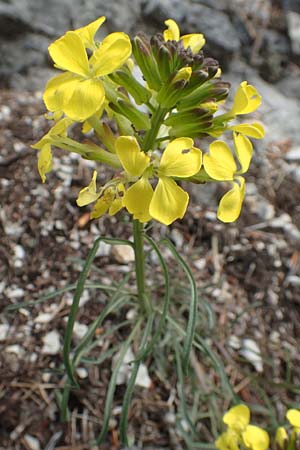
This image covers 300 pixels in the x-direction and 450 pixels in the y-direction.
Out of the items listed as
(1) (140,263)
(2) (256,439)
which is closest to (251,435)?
(2) (256,439)

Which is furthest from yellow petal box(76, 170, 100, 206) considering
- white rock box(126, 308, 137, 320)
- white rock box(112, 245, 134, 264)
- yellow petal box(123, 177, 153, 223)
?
white rock box(112, 245, 134, 264)

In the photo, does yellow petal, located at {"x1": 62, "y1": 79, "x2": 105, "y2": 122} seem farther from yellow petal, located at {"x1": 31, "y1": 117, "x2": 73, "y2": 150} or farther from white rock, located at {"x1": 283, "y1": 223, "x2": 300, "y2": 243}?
white rock, located at {"x1": 283, "y1": 223, "x2": 300, "y2": 243}

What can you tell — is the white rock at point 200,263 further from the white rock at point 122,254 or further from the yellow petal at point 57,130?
the yellow petal at point 57,130

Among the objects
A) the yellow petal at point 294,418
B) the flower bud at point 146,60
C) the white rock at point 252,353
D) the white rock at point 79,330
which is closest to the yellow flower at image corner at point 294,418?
the yellow petal at point 294,418

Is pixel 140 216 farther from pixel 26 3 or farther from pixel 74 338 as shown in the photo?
pixel 26 3

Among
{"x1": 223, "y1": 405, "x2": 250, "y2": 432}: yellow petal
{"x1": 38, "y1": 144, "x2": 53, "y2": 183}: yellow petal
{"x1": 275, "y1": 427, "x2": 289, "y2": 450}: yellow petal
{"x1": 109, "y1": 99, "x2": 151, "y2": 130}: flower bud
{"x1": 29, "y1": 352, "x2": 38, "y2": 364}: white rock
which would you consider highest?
{"x1": 109, "y1": 99, "x2": 151, "y2": 130}: flower bud

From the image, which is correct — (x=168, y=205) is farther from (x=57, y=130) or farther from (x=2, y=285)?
(x=2, y=285)

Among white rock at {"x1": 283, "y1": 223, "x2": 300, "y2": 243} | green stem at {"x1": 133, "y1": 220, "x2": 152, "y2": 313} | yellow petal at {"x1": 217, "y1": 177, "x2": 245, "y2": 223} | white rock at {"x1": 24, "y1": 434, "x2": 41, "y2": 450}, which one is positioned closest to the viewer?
yellow petal at {"x1": 217, "y1": 177, "x2": 245, "y2": 223}
